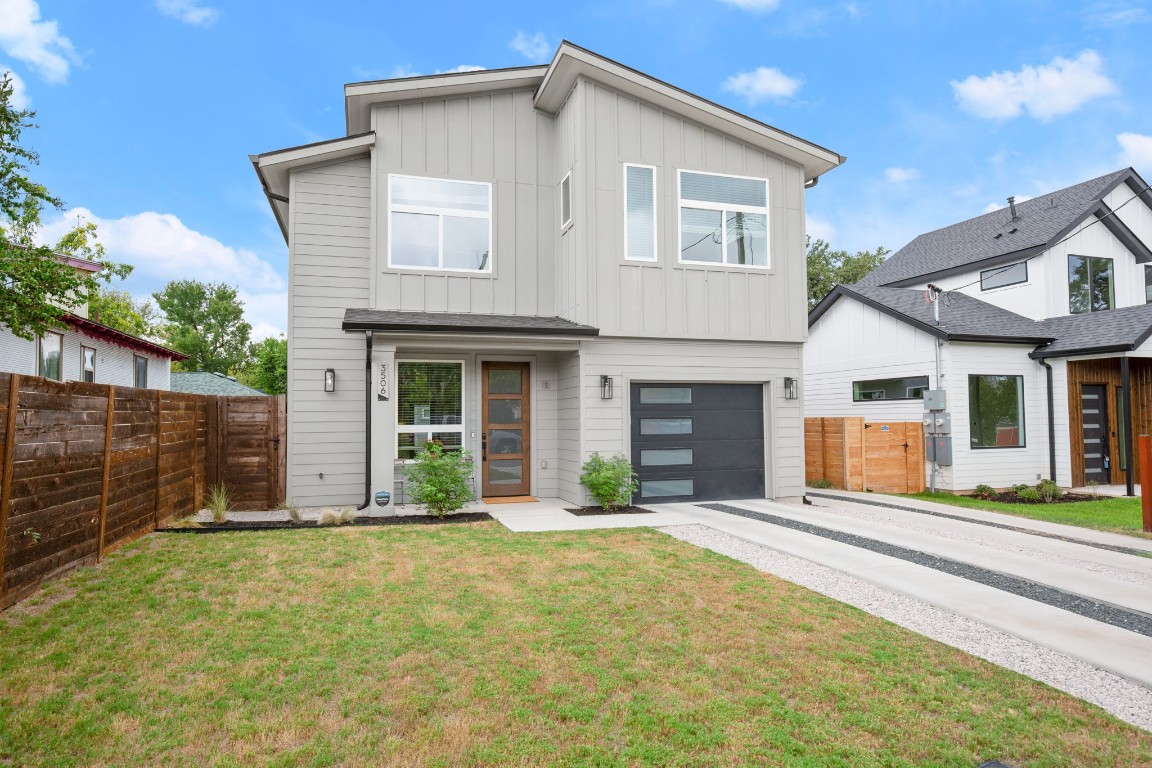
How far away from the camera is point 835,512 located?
9719 millimetres

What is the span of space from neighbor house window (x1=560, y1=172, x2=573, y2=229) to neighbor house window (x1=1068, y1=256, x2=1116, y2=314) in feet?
42.0

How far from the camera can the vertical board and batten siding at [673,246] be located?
981 centimetres

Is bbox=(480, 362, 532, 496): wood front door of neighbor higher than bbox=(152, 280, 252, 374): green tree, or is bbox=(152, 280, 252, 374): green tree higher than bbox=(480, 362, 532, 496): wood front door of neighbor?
bbox=(152, 280, 252, 374): green tree

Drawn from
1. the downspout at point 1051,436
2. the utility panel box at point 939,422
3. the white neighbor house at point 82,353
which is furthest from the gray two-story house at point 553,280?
the downspout at point 1051,436

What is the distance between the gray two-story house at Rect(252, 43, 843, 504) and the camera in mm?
9812

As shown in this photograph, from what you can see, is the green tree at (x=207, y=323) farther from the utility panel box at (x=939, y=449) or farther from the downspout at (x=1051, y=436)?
the downspout at (x=1051, y=436)

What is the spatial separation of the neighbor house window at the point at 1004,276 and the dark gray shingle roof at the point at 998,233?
1.23ft

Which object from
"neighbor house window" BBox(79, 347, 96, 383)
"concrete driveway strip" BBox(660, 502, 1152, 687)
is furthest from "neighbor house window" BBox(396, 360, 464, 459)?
"neighbor house window" BBox(79, 347, 96, 383)

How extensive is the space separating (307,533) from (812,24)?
18.2 m

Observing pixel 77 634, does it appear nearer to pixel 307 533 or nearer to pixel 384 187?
pixel 307 533

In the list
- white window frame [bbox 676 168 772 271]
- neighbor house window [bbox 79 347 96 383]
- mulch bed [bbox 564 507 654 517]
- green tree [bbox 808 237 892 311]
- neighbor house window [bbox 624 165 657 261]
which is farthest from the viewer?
green tree [bbox 808 237 892 311]

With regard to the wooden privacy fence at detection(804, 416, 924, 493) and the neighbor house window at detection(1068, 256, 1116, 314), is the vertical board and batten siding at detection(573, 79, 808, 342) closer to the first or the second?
the wooden privacy fence at detection(804, 416, 924, 493)

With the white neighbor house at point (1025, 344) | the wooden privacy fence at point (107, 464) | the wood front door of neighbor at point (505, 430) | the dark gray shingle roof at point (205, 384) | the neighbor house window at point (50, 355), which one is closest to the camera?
the wooden privacy fence at point (107, 464)

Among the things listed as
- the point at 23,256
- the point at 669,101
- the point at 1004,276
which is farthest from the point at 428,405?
the point at 1004,276
